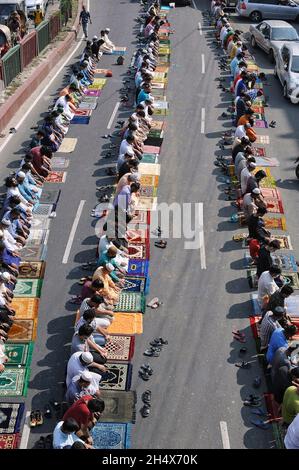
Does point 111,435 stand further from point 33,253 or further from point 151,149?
point 151,149

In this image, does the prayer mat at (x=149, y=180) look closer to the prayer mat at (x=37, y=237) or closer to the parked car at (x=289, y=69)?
the prayer mat at (x=37, y=237)

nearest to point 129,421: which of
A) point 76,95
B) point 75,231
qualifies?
point 75,231

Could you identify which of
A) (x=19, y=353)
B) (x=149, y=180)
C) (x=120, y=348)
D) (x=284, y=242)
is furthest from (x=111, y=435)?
(x=149, y=180)

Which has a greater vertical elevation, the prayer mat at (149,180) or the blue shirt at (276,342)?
the blue shirt at (276,342)

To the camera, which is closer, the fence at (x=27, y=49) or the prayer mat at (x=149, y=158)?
the prayer mat at (x=149, y=158)

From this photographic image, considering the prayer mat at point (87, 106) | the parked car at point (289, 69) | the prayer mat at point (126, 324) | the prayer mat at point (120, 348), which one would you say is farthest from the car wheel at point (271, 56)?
the prayer mat at point (120, 348)

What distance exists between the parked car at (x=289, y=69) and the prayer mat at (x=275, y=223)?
28.7 ft

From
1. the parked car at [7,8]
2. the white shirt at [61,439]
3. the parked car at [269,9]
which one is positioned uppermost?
the parked car at [7,8]

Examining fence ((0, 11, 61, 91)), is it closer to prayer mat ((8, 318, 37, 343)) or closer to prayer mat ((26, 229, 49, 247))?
prayer mat ((26, 229, 49, 247))

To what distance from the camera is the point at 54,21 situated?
107 ft

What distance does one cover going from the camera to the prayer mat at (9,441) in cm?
1209

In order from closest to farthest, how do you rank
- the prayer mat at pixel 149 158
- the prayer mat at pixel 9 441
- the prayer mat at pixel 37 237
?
the prayer mat at pixel 9 441 → the prayer mat at pixel 37 237 → the prayer mat at pixel 149 158

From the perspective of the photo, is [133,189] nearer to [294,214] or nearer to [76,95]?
[294,214]

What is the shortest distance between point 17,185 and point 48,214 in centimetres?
112
